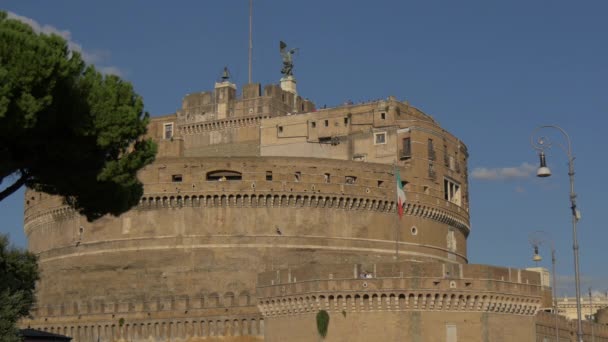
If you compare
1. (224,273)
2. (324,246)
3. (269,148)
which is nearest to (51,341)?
(224,273)

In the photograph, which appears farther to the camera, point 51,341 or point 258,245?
point 258,245

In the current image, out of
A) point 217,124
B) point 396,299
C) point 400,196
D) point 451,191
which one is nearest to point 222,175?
point 400,196

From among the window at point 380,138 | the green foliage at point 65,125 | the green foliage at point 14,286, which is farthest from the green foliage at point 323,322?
the window at point 380,138

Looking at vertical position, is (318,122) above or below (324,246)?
above

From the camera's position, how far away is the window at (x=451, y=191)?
212 ft

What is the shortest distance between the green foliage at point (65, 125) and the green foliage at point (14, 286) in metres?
6.15

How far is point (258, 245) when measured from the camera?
189ft

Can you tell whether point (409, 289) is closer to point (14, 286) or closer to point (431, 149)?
point (14, 286)

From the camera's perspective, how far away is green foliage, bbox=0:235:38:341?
34312 millimetres

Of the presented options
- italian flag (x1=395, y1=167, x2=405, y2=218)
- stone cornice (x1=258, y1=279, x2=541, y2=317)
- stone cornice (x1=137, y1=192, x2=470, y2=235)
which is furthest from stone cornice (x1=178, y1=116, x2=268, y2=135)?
stone cornice (x1=258, y1=279, x2=541, y2=317)

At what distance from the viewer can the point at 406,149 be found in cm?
6200

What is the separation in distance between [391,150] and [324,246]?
7285mm

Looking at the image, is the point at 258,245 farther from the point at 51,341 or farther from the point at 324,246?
the point at 51,341

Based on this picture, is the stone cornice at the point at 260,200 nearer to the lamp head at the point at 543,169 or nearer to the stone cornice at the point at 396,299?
the stone cornice at the point at 396,299
